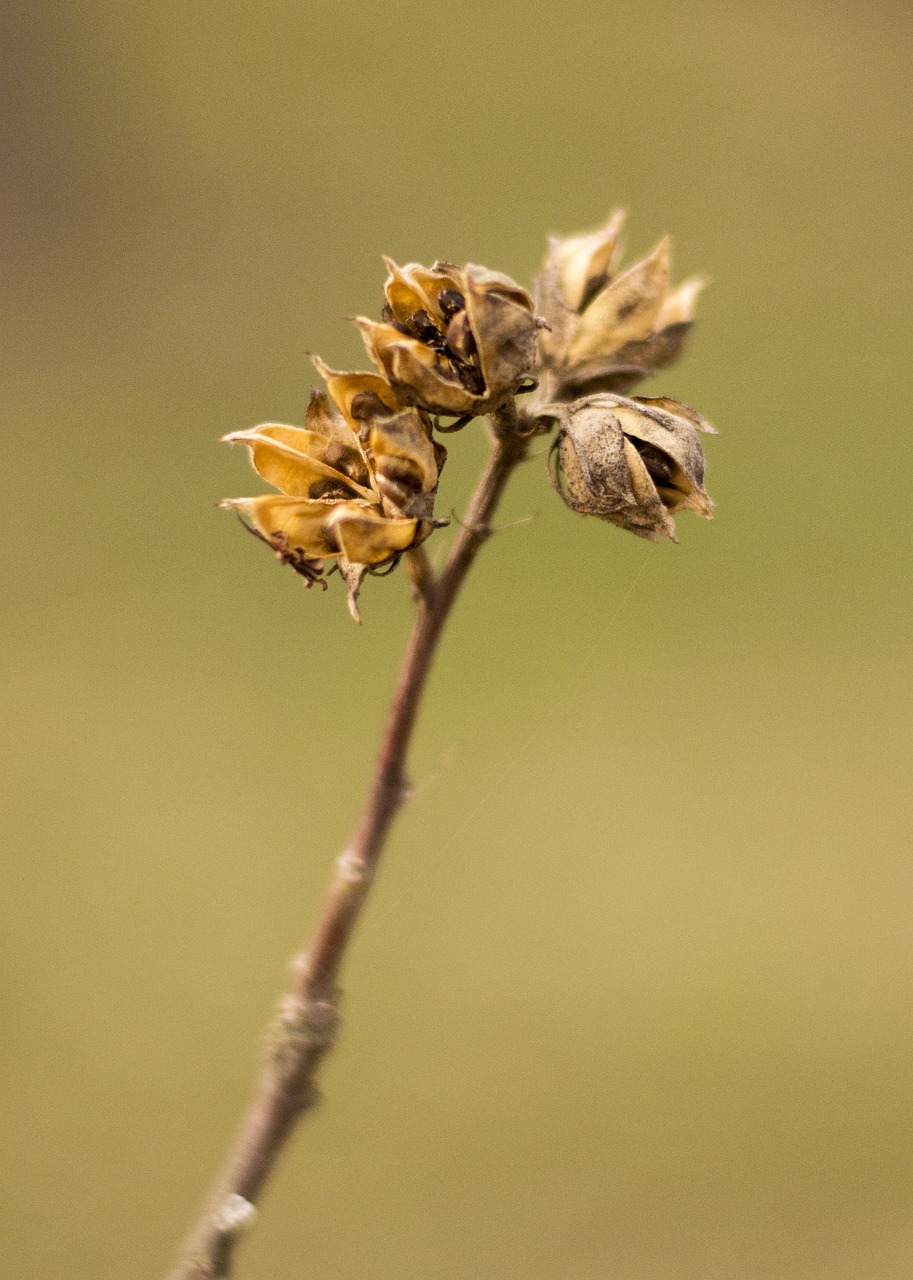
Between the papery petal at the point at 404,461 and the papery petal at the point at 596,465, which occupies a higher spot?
Answer: the papery petal at the point at 596,465

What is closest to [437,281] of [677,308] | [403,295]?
[403,295]

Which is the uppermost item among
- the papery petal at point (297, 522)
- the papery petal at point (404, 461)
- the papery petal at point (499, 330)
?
the papery petal at point (499, 330)

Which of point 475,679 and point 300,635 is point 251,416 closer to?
point 300,635

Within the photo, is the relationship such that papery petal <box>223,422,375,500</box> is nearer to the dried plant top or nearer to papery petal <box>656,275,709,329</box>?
the dried plant top

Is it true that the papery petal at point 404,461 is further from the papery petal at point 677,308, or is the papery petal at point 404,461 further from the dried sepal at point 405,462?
the papery petal at point 677,308

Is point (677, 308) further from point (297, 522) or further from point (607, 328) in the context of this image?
point (297, 522)

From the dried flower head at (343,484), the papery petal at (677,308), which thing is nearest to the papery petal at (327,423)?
the dried flower head at (343,484)
